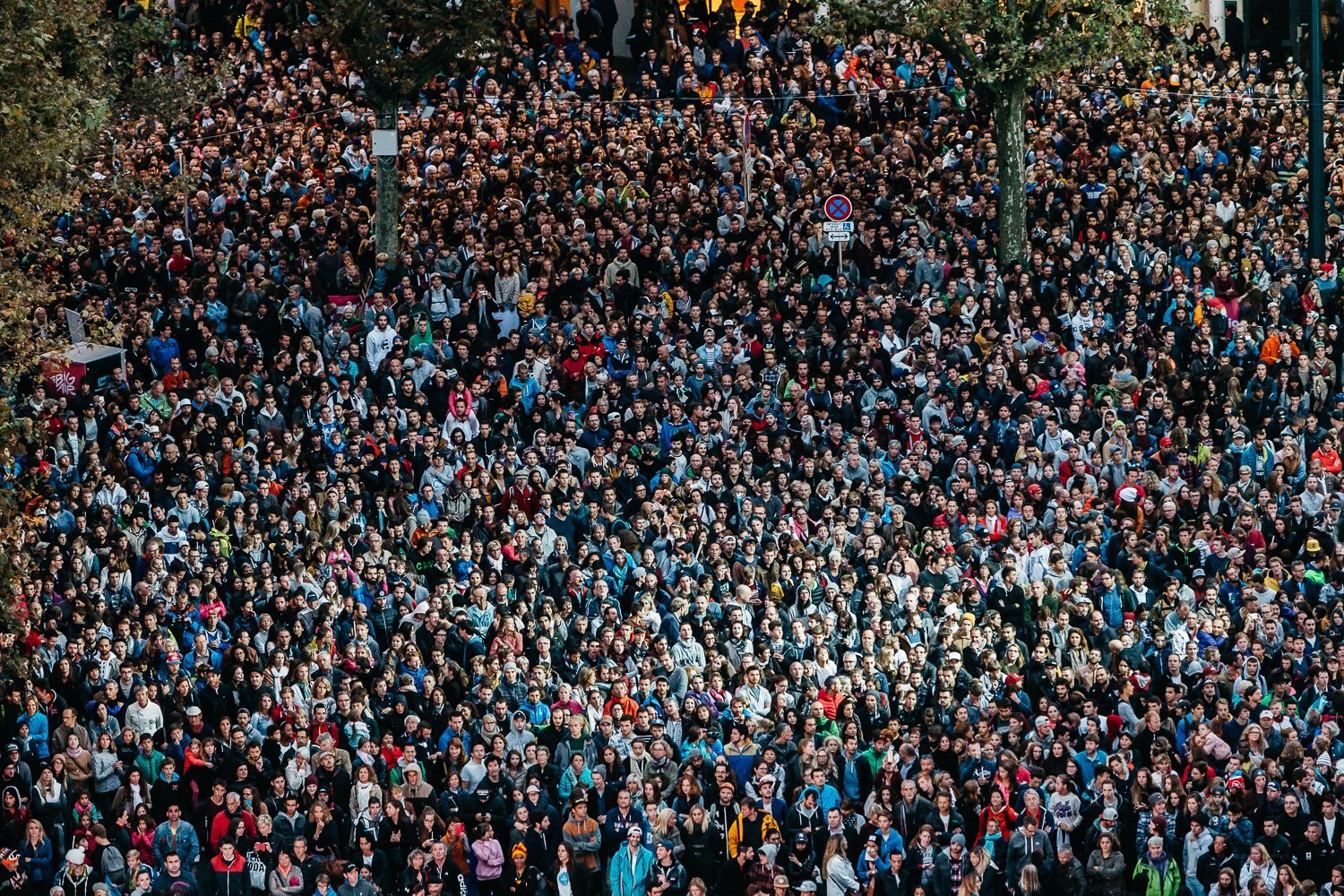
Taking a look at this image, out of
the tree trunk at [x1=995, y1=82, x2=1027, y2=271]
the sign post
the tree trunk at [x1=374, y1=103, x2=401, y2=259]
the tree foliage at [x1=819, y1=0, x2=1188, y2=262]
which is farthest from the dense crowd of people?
the sign post

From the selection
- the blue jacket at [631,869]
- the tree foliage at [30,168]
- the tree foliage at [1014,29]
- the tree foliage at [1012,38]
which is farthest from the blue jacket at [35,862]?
the tree foliage at [1014,29]

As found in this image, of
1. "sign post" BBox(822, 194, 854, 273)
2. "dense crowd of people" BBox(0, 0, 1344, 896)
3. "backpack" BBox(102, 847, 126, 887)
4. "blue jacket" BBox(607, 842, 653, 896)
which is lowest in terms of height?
"blue jacket" BBox(607, 842, 653, 896)

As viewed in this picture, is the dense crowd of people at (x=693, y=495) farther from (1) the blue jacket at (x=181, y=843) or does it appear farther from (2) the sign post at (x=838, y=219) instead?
(2) the sign post at (x=838, y=219)

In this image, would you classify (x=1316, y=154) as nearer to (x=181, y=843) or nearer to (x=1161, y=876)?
(x=1161, y=876)

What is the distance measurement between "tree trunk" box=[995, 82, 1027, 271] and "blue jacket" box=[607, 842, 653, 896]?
1246 centimetres

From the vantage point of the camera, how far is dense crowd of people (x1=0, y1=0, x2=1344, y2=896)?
69.2 feet

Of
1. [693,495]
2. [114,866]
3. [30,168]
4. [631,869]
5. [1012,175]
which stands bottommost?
[631,869]

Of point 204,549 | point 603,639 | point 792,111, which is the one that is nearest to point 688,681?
point 603,639

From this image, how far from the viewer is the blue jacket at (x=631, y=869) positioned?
2100cm

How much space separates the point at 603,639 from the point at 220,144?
14.0m

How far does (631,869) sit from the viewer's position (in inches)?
826

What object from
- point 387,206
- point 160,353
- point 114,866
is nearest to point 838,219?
point 387,206

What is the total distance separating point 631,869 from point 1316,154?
14.7 m

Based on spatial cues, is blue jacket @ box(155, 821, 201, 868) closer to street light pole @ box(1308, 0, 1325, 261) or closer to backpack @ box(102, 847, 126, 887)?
backpack @ box(102, 847, 126, 887)
